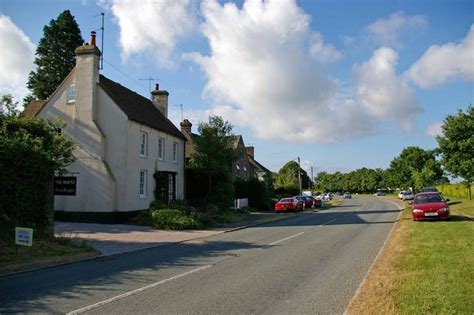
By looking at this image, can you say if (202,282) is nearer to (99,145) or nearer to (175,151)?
(99,145)

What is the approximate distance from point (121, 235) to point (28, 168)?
5607 mm

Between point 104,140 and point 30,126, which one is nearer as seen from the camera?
point 30,126

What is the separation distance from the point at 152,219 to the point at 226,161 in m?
11.6

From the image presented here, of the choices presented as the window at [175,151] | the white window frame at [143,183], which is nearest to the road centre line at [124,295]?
the white window frame at [143,183]

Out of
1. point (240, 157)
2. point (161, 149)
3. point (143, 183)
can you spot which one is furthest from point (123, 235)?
point (240, 157)

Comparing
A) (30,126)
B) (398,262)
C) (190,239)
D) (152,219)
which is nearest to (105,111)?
(152,219)

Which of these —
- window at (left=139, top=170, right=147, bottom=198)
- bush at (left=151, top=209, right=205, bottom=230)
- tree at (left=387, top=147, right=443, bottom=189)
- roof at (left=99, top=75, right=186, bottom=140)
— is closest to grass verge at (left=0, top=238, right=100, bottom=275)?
bush at (left=151, top=209, right=205, bottom=230)

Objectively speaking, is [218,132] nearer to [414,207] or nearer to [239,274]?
[414,207]

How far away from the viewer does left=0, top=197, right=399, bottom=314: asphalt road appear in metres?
7.09

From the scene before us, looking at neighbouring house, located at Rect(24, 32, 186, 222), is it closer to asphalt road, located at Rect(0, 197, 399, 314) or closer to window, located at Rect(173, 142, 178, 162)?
window, located at Rect(173, 142, 178, 162)

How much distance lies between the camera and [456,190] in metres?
59.8

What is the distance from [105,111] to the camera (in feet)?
88.5

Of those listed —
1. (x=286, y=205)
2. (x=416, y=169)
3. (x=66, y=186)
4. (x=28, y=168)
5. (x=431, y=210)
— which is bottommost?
(x=431, y=210)

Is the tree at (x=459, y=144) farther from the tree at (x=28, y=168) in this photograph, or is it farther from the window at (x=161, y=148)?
the tree at (x=28, y=168)
